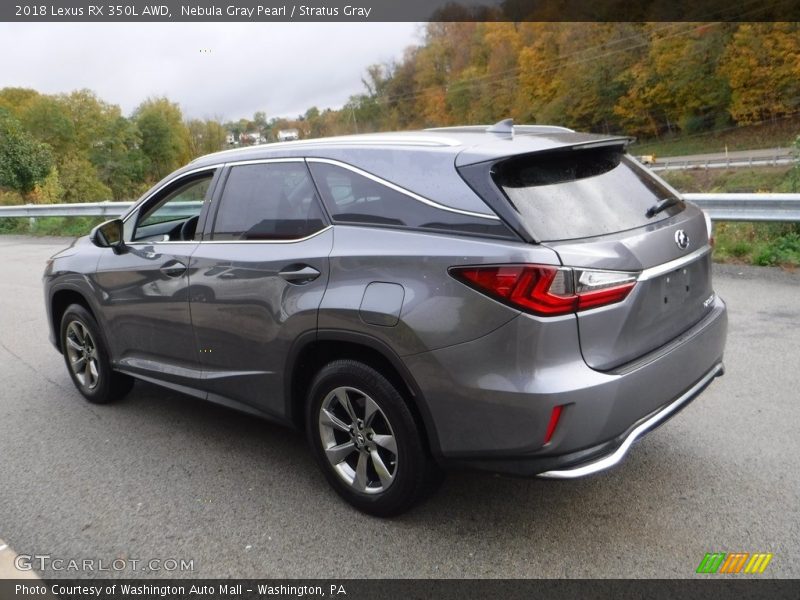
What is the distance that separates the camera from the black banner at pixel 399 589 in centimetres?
262

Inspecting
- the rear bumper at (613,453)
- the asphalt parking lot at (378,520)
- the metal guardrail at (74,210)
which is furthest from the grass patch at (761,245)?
the metal guardrail at (74,210)

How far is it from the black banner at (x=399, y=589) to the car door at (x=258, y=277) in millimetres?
971

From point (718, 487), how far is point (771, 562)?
0.59m

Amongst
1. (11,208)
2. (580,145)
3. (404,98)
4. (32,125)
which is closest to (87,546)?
(580,145)

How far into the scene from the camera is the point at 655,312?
2.91 metres

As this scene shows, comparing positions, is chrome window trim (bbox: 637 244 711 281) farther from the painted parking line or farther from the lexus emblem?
the painted parking line

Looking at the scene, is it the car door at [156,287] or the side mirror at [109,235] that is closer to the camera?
the car door at [156,287]

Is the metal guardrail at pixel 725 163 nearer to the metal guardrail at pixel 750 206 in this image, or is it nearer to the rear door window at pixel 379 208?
the metal guardrail at pixel 750 206

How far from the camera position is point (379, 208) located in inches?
125

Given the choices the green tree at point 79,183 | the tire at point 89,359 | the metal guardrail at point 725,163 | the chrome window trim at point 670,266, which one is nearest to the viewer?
the chrome window trim at point 670,266

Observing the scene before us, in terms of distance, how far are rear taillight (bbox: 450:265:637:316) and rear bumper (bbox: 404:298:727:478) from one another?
7 cm

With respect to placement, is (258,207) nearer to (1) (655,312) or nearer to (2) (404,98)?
(1) (655,312)

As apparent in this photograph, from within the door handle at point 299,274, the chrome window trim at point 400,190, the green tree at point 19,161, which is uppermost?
the green tree at point 19,161

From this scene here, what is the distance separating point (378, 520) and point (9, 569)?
157cm
